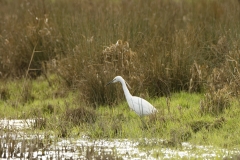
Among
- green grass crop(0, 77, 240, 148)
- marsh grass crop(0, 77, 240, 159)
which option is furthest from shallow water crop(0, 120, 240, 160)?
green grass crop(0, 77, 240, 148)

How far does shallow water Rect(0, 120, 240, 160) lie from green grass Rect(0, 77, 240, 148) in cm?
19

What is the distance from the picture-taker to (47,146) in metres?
6.96

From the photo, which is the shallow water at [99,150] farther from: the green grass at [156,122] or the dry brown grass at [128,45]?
the dry brown grass at [128,45]

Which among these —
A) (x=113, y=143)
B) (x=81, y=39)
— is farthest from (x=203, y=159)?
(x=81, y=39)

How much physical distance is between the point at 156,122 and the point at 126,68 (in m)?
2.16

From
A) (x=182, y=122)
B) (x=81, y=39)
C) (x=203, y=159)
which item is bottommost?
(x=203, y=159)

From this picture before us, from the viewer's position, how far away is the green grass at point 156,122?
736cm

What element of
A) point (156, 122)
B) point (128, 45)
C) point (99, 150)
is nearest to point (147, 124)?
point (156, 122)

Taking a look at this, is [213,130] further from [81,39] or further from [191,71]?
[81,39]

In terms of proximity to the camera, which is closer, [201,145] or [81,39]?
[201,145]

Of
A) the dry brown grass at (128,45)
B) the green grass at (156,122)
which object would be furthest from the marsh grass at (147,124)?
A: the dry brown grass at (128,45)

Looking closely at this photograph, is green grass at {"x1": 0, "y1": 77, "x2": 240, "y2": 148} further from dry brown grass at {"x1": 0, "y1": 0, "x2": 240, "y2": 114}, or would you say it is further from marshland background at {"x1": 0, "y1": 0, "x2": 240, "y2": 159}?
dry brown grass at {"x1": 0, "y1": 0, "x2": 240, "y2": 114}

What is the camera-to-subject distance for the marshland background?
7941 millimetres

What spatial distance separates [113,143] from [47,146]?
870 millimetres
